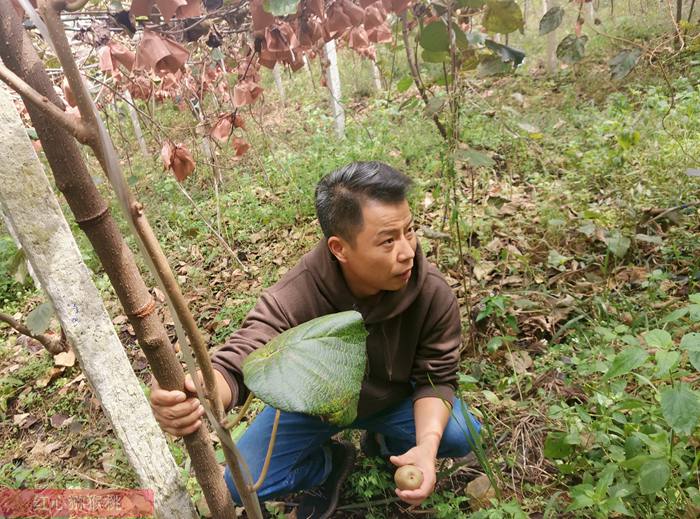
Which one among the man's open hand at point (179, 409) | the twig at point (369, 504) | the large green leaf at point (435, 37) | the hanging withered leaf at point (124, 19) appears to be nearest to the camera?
the man's open hand at point (179, 409)

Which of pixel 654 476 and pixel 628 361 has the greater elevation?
pixel 628 361

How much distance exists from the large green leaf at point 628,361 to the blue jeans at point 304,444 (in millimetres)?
767

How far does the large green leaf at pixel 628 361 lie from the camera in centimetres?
118

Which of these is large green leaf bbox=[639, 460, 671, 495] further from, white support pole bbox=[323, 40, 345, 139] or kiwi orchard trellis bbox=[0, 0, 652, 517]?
white support pole bbox=[323, 40, 345, 139]

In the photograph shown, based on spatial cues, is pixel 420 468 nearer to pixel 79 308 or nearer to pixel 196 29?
pixel 79 308

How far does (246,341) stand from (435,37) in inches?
46.7

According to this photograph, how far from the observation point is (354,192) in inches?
62.9

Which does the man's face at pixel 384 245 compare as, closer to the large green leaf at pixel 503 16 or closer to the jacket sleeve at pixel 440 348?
the jacket sleeve at pixel 440 348

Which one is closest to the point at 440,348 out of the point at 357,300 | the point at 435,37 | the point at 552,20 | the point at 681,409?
the point at 357,300

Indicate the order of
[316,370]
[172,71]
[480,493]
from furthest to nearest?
[480,493]
[172,71]
[316,370]

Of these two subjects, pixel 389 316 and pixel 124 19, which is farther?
pixel 389 316

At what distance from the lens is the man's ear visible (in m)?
1.66

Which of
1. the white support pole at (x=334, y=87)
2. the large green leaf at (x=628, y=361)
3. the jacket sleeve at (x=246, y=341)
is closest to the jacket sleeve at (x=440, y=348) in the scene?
the jacket sleeve at (x=246, y=341)

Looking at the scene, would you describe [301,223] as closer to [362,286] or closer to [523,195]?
[523,195]
